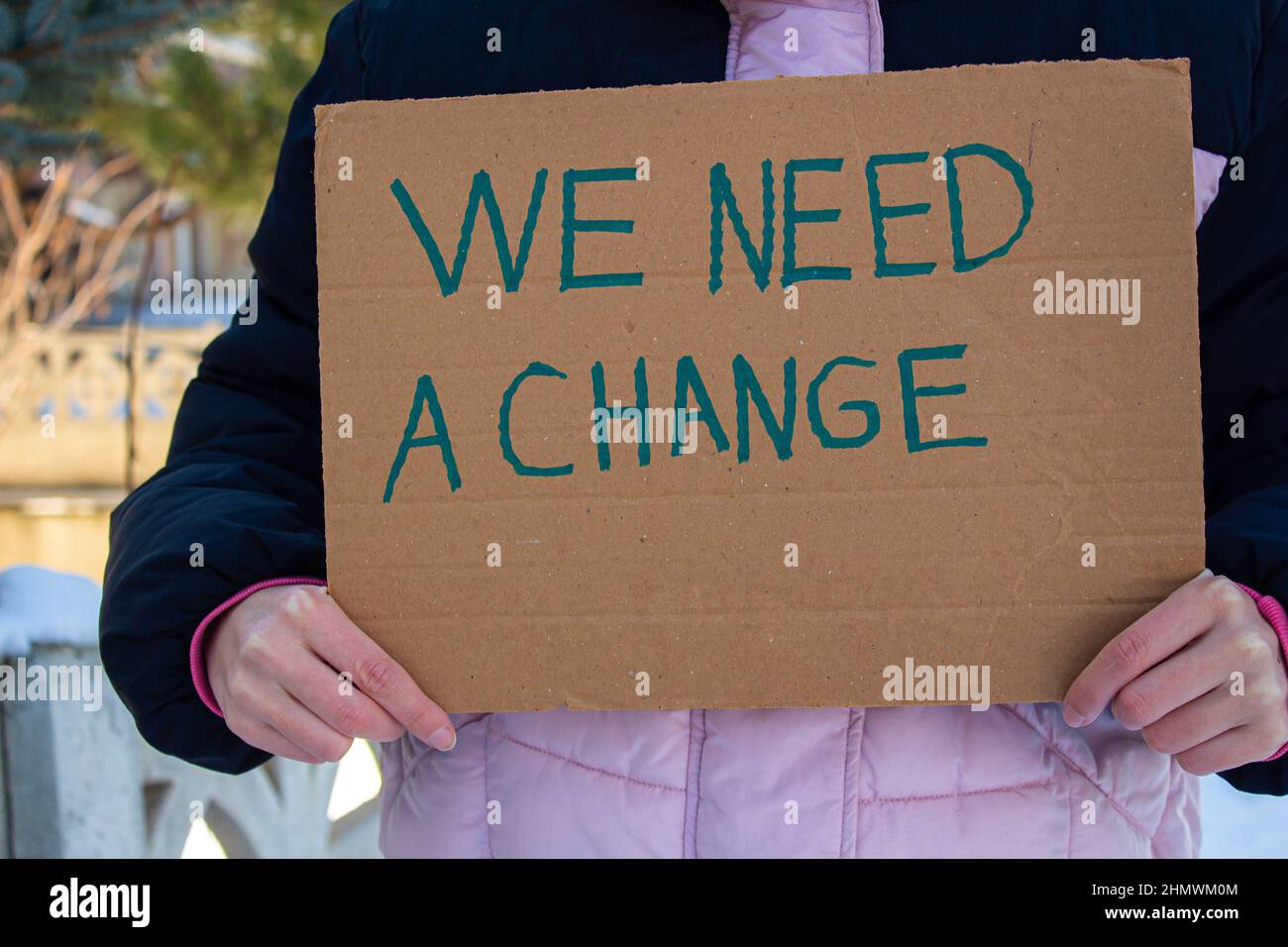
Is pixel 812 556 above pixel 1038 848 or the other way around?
above

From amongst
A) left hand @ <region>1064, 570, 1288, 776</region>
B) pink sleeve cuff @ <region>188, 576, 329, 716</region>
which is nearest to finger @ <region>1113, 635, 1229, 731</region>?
left hand @ <region>1064, 570, 1288, 776</region>

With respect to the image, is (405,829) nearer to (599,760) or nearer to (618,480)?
(599,760)

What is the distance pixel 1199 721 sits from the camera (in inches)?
30.9

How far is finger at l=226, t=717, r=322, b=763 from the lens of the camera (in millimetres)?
848

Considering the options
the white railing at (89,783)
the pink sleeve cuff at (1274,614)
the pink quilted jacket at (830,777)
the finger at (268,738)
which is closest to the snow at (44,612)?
the white railing at (89,783)

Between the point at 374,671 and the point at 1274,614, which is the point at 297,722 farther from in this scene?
the point at 1274,614

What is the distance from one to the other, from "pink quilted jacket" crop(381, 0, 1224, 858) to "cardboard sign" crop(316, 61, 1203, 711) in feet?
0.16

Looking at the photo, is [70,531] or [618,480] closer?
[618,480]

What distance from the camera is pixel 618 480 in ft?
2.83

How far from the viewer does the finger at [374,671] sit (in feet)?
2.76

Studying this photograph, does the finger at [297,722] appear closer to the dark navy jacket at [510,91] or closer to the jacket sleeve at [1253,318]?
the dark navy jacket at [510,91]
